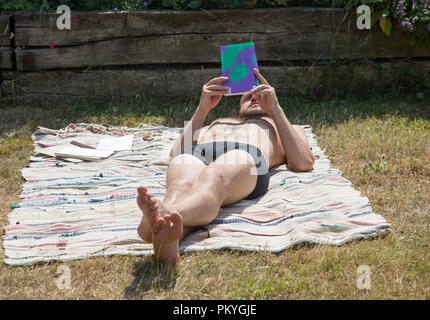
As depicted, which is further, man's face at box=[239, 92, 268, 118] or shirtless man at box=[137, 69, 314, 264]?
man's face at box=[239, 92, 268, 118]

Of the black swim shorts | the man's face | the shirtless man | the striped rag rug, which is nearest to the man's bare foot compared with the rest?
the shirtless man

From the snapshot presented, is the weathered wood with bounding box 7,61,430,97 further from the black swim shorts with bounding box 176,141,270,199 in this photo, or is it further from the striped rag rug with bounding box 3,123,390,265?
the black swim shorts with bounding box 176,141,270,199

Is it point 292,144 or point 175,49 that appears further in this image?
point 175,49

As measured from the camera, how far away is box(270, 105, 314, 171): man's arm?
3.41 meters

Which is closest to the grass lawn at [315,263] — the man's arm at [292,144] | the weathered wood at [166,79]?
the man's arm at [292,144]

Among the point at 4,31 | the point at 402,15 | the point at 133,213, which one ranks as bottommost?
the point at 133,213

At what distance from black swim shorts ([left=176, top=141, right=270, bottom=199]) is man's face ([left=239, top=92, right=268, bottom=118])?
0.63 m

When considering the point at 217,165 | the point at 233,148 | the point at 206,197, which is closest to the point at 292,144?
the point at 233,148

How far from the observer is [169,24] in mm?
5395

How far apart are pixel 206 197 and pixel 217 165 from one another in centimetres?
24

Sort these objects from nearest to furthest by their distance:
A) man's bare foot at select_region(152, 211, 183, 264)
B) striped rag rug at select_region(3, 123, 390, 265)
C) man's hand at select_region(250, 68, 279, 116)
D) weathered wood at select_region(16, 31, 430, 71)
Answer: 1. man's bare foot at select_region(152, 211, 183, 264)
2. striped rag rug at select_region(3, 123, 390, 265)
3. man's hand at select_region(250, 68, 279, 116)
4. weathered wood at select_region(16, 31, 430, 71)

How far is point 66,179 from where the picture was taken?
11.7 feet

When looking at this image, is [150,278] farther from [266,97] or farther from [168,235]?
[266,97]
